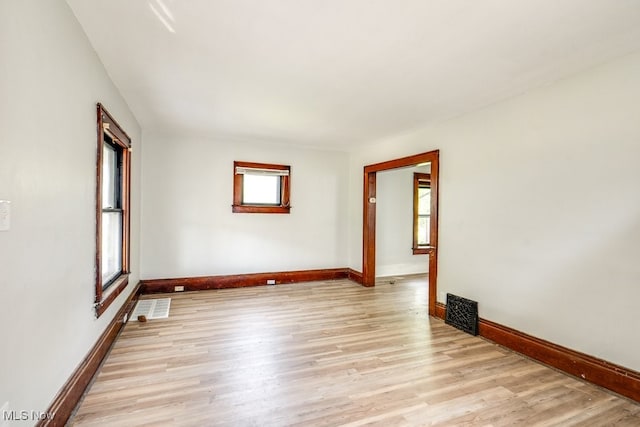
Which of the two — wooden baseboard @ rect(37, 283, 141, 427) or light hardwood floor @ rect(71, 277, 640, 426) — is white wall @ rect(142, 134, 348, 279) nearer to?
light hardwood floor @ rect(71, 277, 640, 426)

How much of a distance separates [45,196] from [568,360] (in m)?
3.80

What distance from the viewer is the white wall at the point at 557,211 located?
7.47 ft

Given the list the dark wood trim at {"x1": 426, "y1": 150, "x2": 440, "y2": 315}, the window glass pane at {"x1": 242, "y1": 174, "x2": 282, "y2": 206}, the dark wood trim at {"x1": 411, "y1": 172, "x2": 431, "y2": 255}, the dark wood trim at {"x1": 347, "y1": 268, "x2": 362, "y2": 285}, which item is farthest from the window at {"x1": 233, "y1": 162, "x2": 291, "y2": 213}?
the dark wood trim at {"x1": 411, "y1": 172, "x2": 431, "y2": 255}

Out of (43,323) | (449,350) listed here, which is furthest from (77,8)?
(449,350)

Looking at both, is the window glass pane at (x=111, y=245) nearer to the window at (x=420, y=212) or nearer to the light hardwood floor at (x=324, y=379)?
the light hardwood floor at (x=324, y=379)

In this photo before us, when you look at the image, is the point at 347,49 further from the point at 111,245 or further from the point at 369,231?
the point at 369,231

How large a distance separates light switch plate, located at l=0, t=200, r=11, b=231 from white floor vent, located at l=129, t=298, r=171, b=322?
272cm

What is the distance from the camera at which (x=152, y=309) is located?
13.0ft

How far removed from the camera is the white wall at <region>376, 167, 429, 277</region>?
20.6 ft

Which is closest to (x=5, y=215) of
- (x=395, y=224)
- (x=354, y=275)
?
(x=354, y=275)

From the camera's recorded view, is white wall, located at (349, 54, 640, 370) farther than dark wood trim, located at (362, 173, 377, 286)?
No

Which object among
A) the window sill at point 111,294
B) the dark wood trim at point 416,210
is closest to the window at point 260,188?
the window sill at point 111,294

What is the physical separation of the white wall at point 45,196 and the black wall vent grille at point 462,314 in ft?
11.5

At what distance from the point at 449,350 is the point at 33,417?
119 inches
